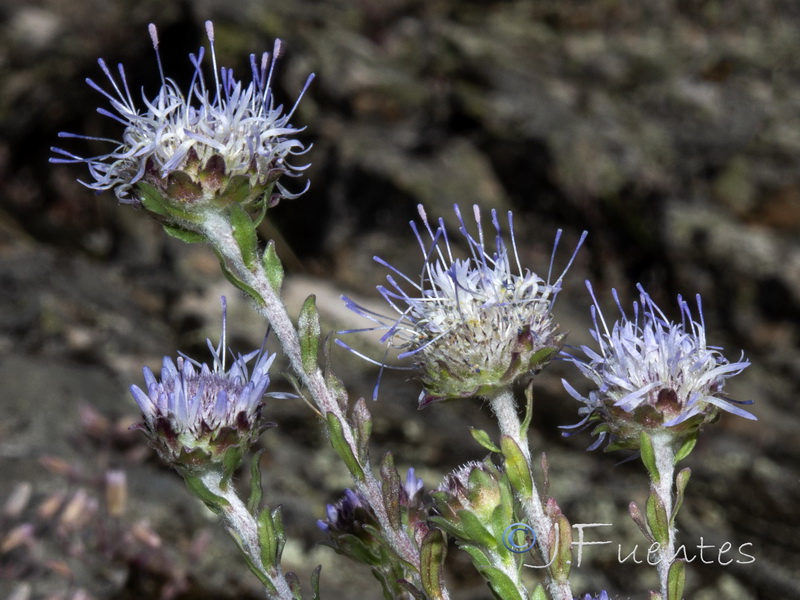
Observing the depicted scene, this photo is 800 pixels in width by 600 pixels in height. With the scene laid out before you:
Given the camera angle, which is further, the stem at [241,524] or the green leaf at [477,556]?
the stem at [241,524]

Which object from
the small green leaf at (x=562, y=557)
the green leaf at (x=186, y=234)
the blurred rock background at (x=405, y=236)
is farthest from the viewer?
the blurred rock background at (x=405, y=236)

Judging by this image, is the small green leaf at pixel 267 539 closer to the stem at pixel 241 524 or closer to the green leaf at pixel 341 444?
the stem at pixel 241 524

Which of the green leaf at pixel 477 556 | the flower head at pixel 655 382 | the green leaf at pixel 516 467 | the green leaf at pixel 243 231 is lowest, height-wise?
the green leaf at pixel 477 556

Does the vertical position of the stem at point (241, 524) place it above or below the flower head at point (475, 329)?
below

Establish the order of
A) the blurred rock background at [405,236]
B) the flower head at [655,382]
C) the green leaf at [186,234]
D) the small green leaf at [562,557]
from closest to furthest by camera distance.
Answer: the small green leaf at [562,557] < the flower head at [655,382] < the green leaf at [186,234] < the blurred rock background at [405,236]

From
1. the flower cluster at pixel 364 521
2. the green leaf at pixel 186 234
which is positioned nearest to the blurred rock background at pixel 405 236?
the flower cluster at pixel 364 521

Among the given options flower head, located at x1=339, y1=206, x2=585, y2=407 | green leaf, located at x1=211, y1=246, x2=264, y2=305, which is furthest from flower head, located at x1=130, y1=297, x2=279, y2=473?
flower head, located at x1=339, y1=206, x2=585, y2=407

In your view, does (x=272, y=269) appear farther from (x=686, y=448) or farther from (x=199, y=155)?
(x=686, y=448)
